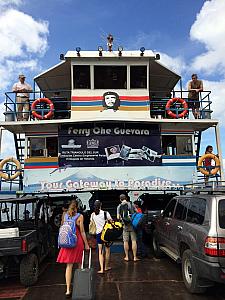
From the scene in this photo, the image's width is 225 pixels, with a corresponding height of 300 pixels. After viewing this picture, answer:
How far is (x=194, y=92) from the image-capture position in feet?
45.0

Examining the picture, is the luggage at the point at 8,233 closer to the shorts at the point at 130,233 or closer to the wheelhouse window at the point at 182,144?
the shorts at the point at 130,233

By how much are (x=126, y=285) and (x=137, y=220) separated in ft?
6.83

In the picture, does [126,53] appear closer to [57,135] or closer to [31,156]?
[57,135]

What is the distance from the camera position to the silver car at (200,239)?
188 inches

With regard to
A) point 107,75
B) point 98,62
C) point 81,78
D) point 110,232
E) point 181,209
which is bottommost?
point 110,232

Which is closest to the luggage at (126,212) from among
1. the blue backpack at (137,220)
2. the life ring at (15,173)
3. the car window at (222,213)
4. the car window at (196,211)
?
the blue backpack at (137,220)

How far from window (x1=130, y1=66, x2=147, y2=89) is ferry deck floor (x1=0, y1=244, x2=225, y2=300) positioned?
25.5 feet

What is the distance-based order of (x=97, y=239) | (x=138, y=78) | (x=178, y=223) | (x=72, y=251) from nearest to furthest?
(x=72, y=251), (x=178, y=223), (x=97, y=239), (x=138, y=78)

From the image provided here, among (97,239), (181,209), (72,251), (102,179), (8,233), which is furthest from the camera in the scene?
(102,179)

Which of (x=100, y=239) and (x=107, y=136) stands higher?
(x=107, y=136)

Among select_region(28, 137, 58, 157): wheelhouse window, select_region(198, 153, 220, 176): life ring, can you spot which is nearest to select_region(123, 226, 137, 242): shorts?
select_region(198, 153, 220, 176): life ring

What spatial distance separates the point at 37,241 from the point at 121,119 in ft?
21.9

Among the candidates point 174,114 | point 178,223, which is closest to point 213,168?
point 174,114

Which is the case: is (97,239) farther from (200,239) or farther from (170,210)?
(200,239)
